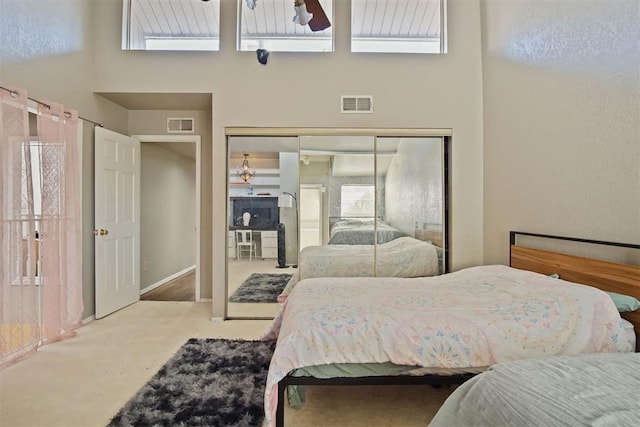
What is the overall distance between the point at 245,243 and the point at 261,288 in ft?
1.92

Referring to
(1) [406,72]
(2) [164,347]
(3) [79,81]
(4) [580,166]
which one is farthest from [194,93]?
(4) [580,166]

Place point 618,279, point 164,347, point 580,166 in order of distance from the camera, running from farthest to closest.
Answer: point 164,347 → point 580,166 → point 618,279

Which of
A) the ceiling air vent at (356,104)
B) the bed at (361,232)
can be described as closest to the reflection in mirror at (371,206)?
the bed at (361,232)

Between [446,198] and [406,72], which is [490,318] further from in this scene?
[406,72]

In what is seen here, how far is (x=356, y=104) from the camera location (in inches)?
144

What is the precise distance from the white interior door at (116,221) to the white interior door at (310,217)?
218cm

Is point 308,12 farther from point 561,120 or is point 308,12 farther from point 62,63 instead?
point 62,63

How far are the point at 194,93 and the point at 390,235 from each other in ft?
8.80

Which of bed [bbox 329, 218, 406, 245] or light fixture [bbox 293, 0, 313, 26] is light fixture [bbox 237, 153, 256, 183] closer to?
bed [bbox 329, 218, 406, 245]

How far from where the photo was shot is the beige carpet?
1.93 metres

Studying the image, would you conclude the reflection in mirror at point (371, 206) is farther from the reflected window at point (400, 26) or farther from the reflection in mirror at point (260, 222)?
the reflected window at point (400, 26)

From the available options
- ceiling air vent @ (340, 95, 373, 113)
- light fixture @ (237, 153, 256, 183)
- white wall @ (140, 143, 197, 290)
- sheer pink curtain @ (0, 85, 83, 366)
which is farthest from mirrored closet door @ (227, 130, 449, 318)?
white wall @ (140, 143, 197, 290)

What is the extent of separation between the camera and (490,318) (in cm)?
183

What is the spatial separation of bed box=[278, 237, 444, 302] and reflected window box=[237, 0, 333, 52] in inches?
89.5
